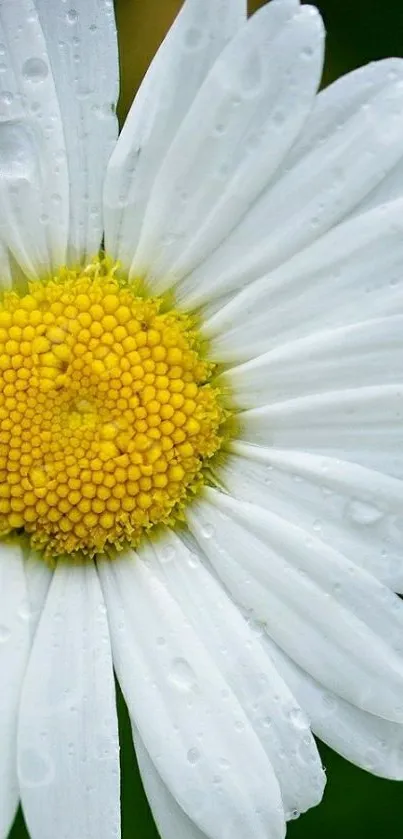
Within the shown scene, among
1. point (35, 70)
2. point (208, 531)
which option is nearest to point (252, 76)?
point (35, 70)

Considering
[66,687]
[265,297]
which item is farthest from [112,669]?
[265,297]

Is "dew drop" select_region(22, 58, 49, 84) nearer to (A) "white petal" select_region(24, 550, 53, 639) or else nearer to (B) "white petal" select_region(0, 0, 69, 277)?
(B) "white petal" select_region(0, 0, 69, 277)

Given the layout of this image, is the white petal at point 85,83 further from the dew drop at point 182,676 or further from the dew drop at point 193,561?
the dew drop at point 182,676

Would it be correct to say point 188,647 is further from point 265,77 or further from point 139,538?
point 265,77

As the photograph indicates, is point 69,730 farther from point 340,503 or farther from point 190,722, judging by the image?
point 340,503

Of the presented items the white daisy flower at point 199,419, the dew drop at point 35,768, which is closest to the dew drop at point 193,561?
the white daisy flower at point 199,419
